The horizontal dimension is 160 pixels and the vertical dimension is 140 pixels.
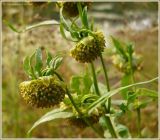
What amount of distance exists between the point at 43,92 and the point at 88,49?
0.15 metres

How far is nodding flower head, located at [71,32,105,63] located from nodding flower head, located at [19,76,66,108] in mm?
105

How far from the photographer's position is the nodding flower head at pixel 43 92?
3.29 feet

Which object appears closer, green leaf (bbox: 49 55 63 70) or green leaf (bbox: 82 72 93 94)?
green leaf (bbox: 49 55 63 70)

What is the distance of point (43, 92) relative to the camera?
1.01 metres

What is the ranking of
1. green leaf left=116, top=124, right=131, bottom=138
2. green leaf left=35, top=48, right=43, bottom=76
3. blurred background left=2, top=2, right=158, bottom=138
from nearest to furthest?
green leaf left=35, top=48, right=43, bottom=76, green leaf left=116, top=124, right=131, bottom=138, blurred background left=2, top=2, right=158, bottom=138

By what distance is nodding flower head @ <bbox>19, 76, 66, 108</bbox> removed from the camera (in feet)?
3.29

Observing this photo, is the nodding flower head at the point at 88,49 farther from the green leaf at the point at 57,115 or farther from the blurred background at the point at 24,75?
the blurred background at the point at 24,75

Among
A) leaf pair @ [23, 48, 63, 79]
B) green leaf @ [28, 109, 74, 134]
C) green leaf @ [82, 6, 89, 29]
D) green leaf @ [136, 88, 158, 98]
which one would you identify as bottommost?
green leaf @ [28, 109, 74, 134]

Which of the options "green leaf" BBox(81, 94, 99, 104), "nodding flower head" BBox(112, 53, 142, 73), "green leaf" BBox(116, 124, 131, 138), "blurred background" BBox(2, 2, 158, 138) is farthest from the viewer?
"blurred background" BBox(2, 2, 158, 138)

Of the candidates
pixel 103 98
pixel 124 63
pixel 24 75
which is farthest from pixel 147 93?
pixel 24 75

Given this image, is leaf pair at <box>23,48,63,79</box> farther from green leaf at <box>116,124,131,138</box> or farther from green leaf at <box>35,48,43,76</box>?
green leaf at <box>116,124,131,138</box>

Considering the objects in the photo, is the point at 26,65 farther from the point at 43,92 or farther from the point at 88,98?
the point at 88,98

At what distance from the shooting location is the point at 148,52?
131 inches

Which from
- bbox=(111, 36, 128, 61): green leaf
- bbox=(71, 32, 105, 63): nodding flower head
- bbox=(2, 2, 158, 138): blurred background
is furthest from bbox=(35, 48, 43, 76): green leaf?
bbox=(2, 2, 158, 138): blurred background
